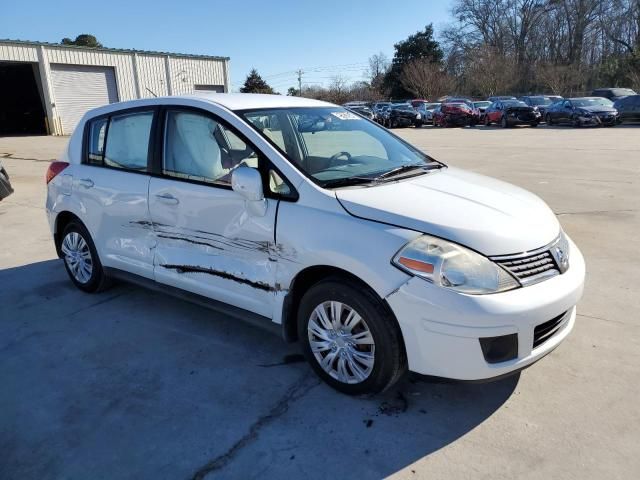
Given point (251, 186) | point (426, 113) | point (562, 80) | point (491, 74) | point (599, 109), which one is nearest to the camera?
point (251, 186)

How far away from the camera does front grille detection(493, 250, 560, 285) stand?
2.66 metres

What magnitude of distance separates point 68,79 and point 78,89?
2.58 feet

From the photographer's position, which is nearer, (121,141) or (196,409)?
(196,409)

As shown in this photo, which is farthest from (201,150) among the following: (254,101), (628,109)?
(628,109)

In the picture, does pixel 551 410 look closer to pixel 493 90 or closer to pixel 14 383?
pixel 14 383

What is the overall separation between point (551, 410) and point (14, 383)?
3345 mm

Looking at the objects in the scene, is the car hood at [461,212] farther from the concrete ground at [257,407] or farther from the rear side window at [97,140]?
the rear side window at [97,140]

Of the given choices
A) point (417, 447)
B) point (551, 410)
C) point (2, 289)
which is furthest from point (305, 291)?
point (2, 289)

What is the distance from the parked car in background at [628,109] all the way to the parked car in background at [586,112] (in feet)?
1.75

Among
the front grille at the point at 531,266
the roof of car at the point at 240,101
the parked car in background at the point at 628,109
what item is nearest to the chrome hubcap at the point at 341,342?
the front grille at the point at 531,266

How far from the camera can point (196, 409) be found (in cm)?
298

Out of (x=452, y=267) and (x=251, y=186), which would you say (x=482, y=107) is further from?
(x=452, y=267)

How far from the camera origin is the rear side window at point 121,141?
4.06m

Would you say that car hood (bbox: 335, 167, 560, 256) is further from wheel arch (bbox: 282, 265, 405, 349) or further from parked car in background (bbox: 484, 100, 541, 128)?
parked car in background (bbox: 484, 100, 541, 128)
